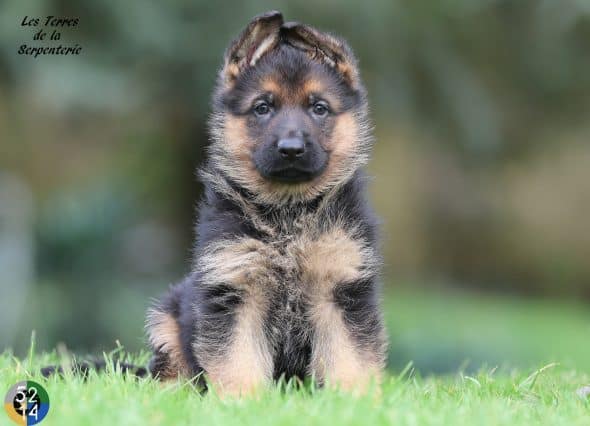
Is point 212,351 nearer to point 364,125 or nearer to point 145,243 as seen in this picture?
point 364,125

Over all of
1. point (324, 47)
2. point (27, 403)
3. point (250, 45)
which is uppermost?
point (324, 47)

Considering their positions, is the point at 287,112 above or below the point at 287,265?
above

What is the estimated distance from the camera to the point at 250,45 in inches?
204

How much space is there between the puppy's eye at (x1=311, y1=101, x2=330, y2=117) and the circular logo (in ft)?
6.59

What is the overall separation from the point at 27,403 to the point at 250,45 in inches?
89.7

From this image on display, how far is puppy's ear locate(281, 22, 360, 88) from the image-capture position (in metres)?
5.15

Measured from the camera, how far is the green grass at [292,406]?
3836 mm

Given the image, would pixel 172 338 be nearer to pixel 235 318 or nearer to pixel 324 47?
pixel 235 318

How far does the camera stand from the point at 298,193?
16.5 feet

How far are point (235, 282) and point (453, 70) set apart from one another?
810cm

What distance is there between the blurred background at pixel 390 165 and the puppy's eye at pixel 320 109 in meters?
4.12

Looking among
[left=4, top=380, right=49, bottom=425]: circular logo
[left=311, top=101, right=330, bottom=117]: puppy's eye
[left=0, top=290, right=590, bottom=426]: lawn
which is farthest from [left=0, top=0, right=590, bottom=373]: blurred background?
[left=4, top=380, right=49, bottom=425]: circular logo

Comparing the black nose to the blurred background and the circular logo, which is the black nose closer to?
the circular logo

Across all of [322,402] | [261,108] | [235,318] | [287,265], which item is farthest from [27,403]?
[261,108]
